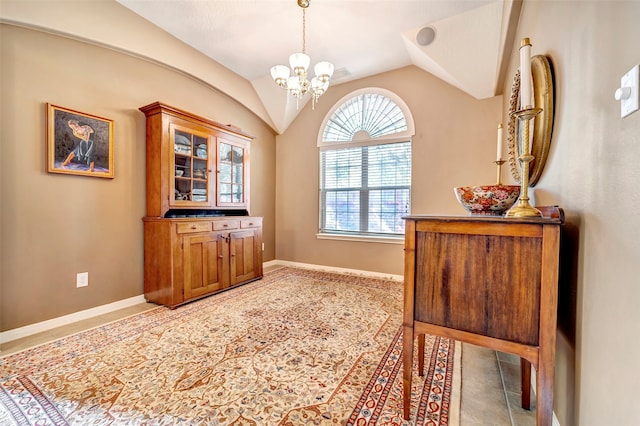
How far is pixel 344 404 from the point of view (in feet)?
4.51

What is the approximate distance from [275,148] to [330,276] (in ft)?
8.28

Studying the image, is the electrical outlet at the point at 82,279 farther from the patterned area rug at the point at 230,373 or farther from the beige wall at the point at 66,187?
the patterned area rug at the point at 230,373

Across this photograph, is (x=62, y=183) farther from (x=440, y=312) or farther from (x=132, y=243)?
(x=440, y=312)

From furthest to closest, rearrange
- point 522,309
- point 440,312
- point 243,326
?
1. point 243,326
2. point 440,312
3. point 522,309

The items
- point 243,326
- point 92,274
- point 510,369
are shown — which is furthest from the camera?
point 92,274

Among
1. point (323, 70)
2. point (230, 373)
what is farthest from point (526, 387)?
point (323, 70)

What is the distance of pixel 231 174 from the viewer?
3.62 m

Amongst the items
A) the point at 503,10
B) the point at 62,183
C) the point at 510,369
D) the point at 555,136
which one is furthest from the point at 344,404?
the point at 503,10

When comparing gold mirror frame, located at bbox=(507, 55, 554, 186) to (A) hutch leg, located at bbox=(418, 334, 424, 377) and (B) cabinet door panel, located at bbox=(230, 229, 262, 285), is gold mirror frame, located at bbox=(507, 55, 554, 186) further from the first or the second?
(B) cabinet door panel, located at bbox=(230, 229, 262, 285)

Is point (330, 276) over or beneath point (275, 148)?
beneath

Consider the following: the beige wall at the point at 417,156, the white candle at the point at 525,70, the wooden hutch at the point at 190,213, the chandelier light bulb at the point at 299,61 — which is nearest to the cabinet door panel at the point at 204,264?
the wooden hutch at the point at 190,213

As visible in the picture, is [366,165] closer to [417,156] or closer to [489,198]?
[417,156]

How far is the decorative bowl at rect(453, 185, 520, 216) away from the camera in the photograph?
4.17 ft

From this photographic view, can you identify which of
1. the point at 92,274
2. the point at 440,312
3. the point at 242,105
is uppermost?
the point at 242,105
